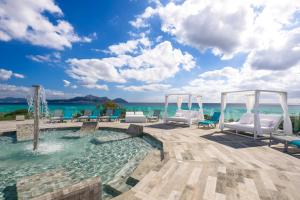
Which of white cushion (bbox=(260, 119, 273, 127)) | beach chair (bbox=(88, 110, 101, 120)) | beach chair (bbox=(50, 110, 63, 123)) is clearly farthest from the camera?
beach chair (bbox=(88, 110, 101, 120))

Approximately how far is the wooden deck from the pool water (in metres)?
1.23

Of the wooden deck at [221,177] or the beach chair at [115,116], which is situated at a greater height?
the beach chair at [115,116]

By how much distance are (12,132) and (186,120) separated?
9257 mm

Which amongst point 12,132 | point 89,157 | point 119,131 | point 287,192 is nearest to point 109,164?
point 89,157

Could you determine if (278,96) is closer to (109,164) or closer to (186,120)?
(186,120)

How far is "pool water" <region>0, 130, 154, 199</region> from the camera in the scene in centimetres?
360

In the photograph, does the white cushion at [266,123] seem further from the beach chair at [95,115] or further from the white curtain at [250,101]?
the beach chair at [95,115]

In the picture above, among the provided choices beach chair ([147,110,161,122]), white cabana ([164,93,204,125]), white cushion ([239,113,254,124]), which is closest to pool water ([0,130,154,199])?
white cabana ([164,93,204,125])

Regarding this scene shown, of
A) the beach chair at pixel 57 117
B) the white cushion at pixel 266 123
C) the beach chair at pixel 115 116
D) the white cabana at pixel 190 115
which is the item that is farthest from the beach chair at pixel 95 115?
the white cushion at pixel 266 123

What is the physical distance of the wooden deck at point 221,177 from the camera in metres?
2.30

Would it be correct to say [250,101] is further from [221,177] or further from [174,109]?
[174,109]

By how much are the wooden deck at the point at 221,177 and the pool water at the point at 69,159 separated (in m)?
1.23

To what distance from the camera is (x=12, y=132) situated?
812cm

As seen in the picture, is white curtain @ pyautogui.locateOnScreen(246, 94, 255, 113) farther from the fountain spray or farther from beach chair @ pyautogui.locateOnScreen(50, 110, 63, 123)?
beach chair @ pyautogui.locateOnScreen(50, 110, 63, 123)
